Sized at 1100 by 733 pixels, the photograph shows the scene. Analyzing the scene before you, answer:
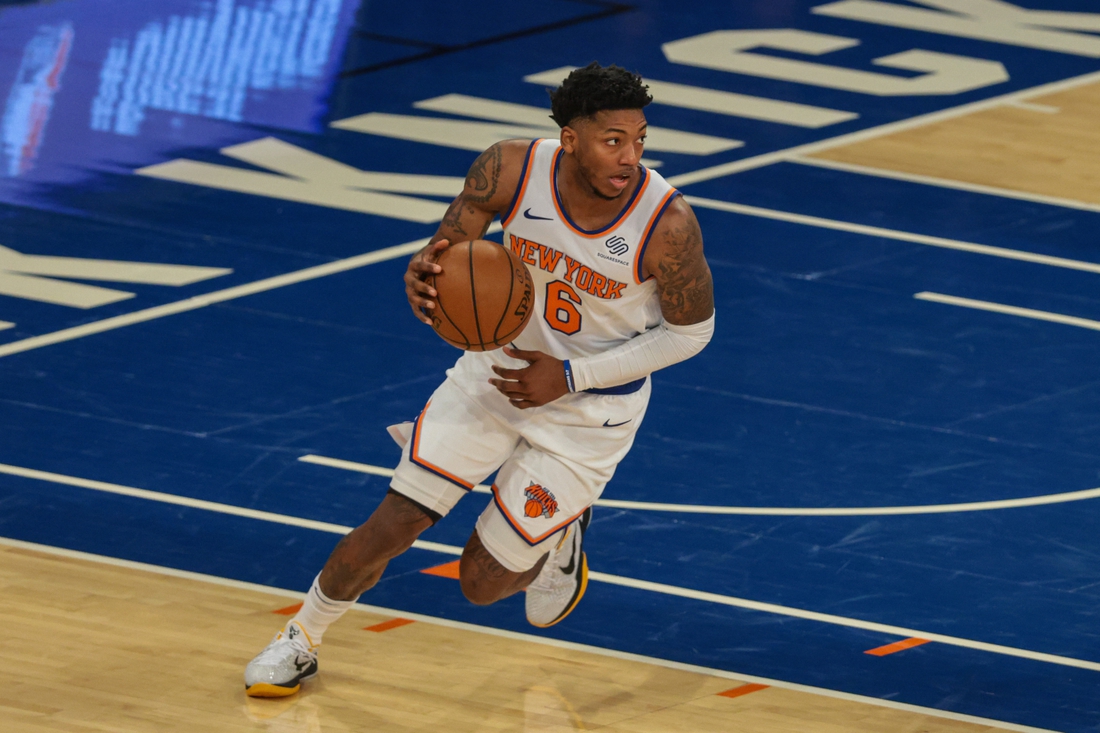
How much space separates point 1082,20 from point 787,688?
1358 cm

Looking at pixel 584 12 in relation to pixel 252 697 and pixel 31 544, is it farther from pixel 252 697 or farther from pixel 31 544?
pixel 252 697

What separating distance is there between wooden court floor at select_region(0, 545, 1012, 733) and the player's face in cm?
187

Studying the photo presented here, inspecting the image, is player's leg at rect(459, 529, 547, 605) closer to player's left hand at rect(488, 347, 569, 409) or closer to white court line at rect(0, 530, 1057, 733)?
white court line at rect(0, 530, 1057, 733)

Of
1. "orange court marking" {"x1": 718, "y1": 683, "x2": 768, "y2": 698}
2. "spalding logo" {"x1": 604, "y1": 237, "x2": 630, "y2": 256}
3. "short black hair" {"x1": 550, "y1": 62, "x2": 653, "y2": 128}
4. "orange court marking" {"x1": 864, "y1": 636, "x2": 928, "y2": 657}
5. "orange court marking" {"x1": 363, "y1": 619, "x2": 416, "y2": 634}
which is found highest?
"short black hair" {"x1": 550, "y1": 62, "x2": 653, "y2": 128}

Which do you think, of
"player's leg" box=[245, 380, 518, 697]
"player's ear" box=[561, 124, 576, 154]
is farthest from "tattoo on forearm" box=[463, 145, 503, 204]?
"player's leg" box=[245, 380, 518, 697]

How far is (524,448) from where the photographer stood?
7.27 metres

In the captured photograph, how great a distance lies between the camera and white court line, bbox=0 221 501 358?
10.7 metres

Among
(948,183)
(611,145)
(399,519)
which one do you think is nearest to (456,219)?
(611,145)

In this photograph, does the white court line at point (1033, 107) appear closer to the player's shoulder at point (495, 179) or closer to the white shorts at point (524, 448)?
the white shorts at point (524, 448)

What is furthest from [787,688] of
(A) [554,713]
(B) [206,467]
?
(B) [206,467]

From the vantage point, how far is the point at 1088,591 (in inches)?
334

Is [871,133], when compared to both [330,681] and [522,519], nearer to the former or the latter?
[522,519]

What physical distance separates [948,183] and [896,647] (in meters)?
7.13

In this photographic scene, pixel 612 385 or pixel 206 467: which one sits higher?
pixel 612 385
